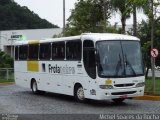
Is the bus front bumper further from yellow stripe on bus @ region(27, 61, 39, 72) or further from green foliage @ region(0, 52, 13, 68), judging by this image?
green foliage @ region(0, 52, 13, 68)

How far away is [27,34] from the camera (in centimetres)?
8331

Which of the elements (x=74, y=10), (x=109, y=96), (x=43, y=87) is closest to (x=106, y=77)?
(x=109, y=96)

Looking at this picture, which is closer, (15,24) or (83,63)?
(83,63)

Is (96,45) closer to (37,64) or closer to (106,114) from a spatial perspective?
(106,114)

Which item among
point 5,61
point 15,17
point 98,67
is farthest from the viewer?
point 15,17

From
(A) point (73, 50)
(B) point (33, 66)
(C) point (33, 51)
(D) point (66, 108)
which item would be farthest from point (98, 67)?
(C) point (33, 51)

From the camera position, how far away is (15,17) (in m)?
92.3

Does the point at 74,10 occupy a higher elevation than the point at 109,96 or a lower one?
higher

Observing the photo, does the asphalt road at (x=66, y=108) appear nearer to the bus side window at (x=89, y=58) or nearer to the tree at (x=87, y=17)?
the bus side window at (x=89, y=58)

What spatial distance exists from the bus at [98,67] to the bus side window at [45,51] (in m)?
0.43

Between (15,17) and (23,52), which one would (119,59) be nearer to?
(23,52)

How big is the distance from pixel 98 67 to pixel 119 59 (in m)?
0.92

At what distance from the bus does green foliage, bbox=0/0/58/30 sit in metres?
67.5

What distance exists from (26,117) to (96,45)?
5204 millimetres
